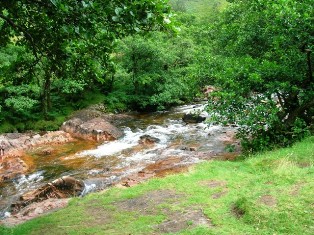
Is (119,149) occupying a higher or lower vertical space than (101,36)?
lower

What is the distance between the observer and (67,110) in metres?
28.8

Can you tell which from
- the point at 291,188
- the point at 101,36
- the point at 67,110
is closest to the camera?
the point at 101,36

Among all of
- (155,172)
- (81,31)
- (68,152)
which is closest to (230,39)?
(155,172)

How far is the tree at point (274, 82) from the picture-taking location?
13.0 metres

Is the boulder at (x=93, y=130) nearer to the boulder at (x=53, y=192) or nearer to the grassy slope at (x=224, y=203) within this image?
the boulder at (x=53, y=192)

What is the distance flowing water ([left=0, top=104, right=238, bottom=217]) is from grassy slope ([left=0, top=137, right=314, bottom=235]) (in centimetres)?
349

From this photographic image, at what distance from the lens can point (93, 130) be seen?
22.6 meters

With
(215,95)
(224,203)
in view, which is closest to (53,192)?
(224,203)

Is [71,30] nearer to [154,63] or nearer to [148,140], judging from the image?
[148,140]

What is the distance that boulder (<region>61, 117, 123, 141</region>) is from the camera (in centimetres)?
2227

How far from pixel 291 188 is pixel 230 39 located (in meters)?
11.2

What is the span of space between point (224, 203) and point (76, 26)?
5673mm

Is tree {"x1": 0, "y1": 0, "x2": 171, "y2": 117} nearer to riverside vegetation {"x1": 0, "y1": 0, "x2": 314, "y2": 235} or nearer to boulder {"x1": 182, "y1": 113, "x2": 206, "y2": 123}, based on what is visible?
riverside vegetation {"x1": 0, "y1": 0, "x2": 314, "y2": 235}

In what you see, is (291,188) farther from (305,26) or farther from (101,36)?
(305,26)
